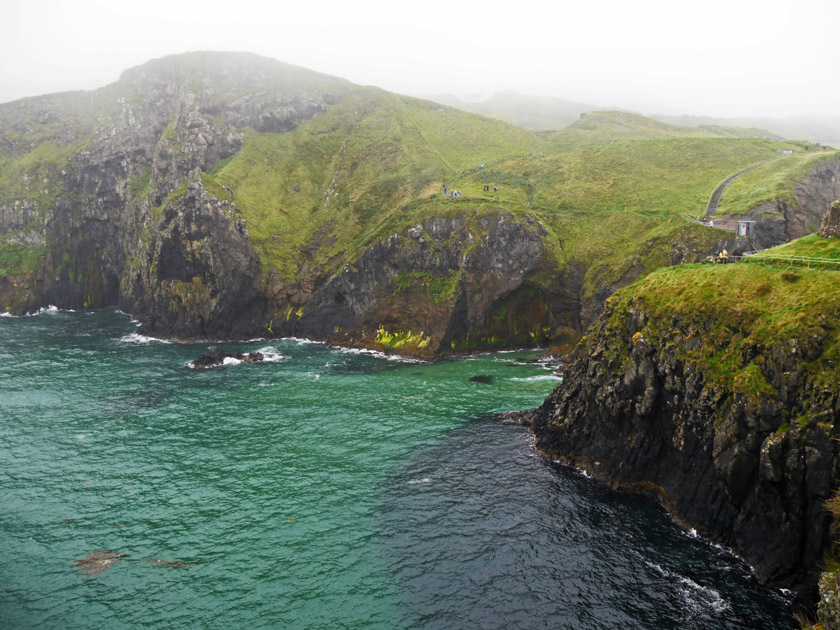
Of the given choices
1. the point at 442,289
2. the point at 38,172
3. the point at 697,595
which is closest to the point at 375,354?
the point at 442,289

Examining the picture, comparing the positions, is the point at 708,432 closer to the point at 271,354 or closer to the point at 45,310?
the point at 271,354

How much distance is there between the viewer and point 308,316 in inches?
4104

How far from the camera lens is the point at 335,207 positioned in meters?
127

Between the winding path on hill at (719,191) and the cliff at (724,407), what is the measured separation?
47.4 metres

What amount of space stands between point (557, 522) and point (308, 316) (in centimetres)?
7667

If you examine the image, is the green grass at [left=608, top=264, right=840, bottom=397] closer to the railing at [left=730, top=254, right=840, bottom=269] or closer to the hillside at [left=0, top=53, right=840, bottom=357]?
the railing at [left=730, top=254, right=840, bottom=269]

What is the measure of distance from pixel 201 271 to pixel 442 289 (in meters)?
53.6

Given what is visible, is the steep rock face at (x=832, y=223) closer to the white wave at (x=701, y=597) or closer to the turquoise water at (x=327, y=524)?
the turquoise water at (x=327, y=524)

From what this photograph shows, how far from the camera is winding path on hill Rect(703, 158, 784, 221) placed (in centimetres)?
8719

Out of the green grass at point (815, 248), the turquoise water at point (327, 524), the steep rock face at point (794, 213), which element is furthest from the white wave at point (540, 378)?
the steep rock face at point (794, 213)

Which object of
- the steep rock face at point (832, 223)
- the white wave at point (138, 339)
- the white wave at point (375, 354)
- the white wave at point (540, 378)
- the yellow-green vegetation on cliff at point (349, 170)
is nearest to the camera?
the steep rock face at point (832, 223)

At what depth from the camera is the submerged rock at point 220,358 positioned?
83750mm

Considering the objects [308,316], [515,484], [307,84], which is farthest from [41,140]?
[515,484]

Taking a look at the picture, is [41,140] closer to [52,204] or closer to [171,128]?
[52,204]
